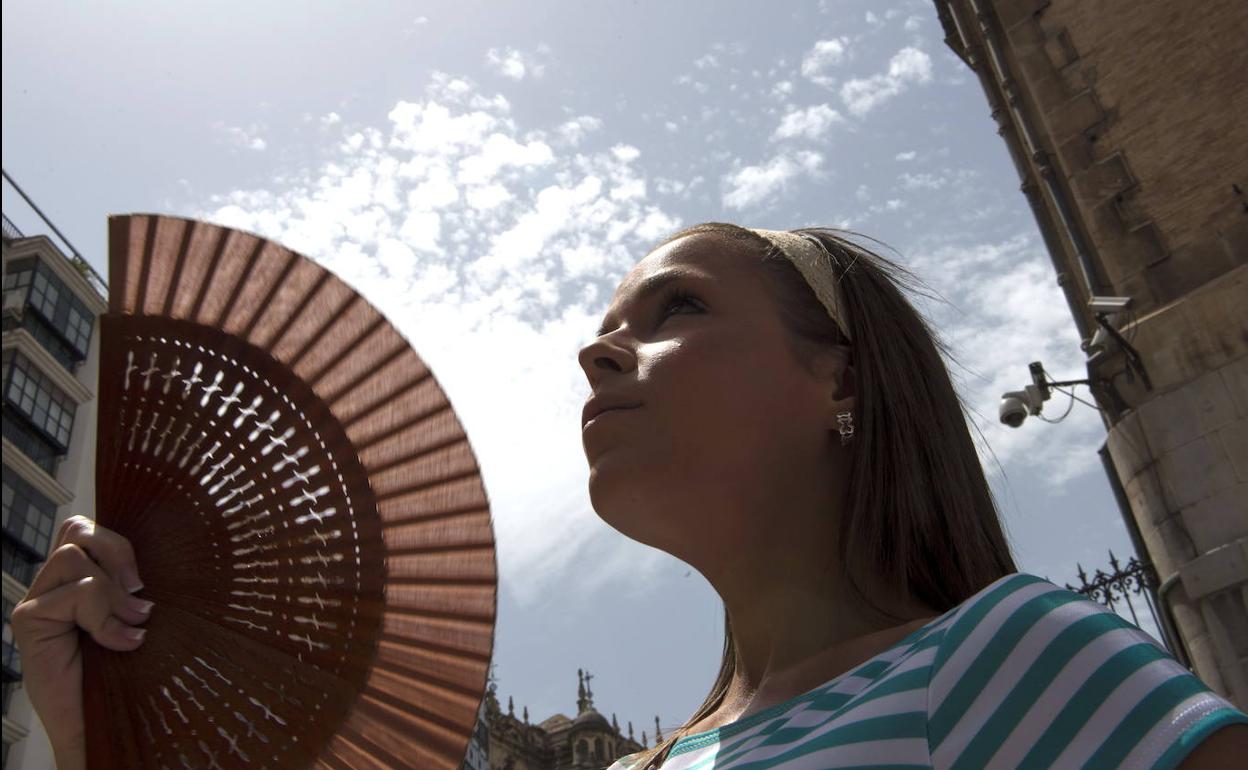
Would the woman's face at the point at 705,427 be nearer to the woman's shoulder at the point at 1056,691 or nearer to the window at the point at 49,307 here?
the woman's shoulder at the point at 1056,691

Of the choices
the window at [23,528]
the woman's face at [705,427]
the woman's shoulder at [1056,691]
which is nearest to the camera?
the woman's shoulder at [1056,691]

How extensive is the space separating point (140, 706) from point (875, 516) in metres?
1.41

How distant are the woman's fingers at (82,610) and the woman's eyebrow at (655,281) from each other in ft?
3.42

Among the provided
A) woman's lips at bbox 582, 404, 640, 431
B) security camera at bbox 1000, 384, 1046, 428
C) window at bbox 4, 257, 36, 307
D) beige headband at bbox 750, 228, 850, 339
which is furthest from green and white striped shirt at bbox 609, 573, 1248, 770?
window at bbox 4, 257, 36, 307

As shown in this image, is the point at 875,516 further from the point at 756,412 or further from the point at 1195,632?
the point at 1195,632

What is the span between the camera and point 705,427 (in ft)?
5.49

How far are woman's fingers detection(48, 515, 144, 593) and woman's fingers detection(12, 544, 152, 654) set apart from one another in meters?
0.01

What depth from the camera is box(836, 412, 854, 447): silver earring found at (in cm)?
177

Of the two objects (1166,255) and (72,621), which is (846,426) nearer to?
(72,621)

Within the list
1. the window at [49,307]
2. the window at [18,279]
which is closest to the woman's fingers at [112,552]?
the window at [49,307]

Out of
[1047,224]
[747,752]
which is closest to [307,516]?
[747,752]

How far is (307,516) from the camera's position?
6.71ft

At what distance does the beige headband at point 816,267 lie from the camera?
1.89 meters

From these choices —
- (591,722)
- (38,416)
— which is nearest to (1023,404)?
(38,416)
